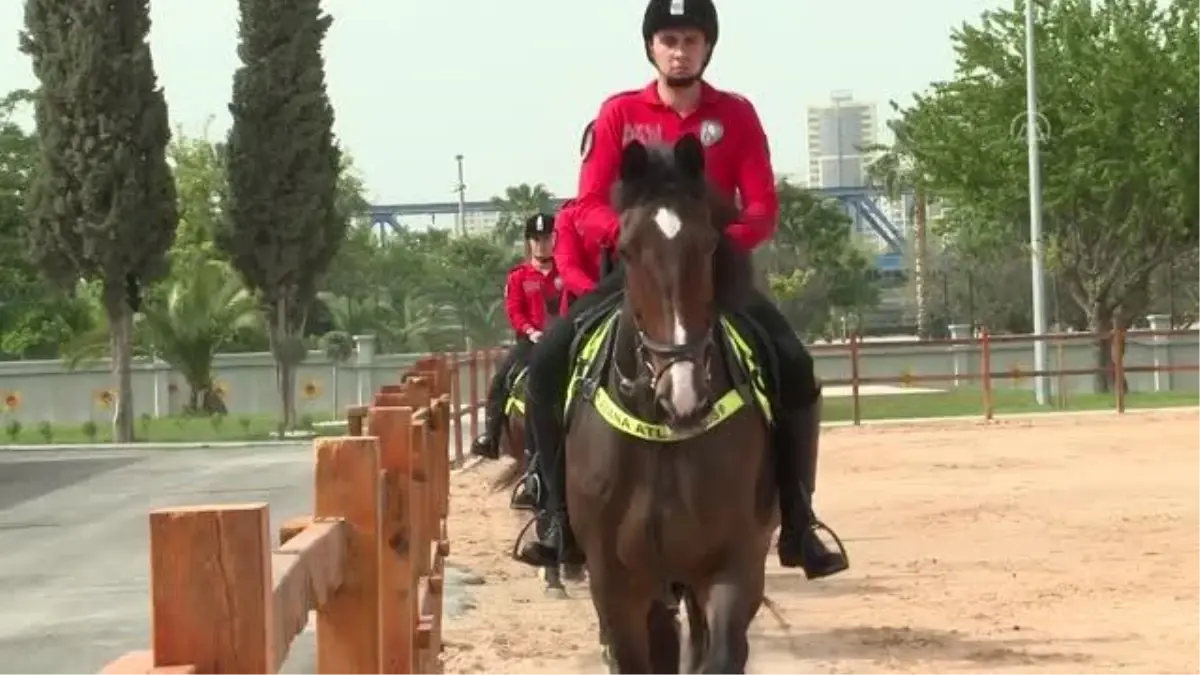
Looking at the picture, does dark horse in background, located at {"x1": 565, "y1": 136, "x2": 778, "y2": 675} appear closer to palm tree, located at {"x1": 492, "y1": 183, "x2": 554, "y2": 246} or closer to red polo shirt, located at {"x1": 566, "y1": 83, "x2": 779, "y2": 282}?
red polo shirt, located at {"x1": 566, "y1": 83, "x2": 779, "y2": 282}

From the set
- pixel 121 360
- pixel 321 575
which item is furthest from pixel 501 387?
pixel 121 360

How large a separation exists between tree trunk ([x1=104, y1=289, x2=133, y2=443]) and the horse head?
3394 cm

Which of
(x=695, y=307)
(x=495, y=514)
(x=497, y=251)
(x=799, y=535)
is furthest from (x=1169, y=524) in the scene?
(x=497, y=251)

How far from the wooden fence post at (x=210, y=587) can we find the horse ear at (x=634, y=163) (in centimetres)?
357

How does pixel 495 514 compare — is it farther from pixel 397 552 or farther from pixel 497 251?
pixel 497 251

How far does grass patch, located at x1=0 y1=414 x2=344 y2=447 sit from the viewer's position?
3894 cm

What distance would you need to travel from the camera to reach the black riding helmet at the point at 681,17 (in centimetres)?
698

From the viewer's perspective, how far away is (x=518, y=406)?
472 inches

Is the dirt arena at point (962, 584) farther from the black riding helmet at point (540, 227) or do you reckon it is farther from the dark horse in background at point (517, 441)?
the black riding helmet at point (540, 227)

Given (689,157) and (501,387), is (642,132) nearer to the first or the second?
(689,157)

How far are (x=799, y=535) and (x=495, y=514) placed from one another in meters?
12.8

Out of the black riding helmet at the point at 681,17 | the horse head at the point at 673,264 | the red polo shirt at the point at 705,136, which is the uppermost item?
the black riding helmet at the point at 681,17

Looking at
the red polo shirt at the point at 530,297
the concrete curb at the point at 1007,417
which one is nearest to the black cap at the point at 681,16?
the red polo shirt at the point at 530,297

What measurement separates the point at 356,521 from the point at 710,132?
9.94 feet
